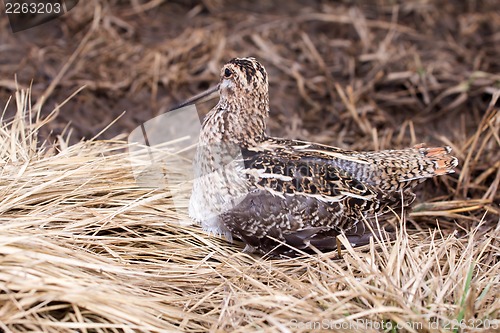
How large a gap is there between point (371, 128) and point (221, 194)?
207 cm

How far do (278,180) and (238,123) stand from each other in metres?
0.42

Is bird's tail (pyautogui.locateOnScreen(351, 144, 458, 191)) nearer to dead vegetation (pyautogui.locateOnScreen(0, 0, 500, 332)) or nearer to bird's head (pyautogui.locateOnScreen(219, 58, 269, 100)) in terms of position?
dead vegetation (pyautogui.locateOnScreen(0, 0, 500, 332))

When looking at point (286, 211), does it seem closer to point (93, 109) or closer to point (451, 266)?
point (451, 266)

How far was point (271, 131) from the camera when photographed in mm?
5188

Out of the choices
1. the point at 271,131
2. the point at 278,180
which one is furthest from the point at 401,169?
the point at 271,131

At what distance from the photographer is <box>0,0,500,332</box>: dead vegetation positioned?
9.74 ft

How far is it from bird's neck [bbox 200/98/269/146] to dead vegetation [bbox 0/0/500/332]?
Result: 0.50 metres

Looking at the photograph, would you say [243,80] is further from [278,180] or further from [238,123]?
[278,180]

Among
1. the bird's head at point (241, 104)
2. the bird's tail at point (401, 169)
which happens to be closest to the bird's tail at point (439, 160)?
the bird's tail at point (401, 169)

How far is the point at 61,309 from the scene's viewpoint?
119 inches

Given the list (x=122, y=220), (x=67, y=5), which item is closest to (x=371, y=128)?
(x=122, y=220)

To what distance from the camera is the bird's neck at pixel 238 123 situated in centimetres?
369

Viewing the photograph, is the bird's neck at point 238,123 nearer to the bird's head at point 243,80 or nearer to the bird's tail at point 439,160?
the bird's head at point 243,80

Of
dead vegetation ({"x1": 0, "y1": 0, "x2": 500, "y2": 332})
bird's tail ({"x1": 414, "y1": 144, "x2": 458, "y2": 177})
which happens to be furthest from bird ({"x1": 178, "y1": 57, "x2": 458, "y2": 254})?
dead vegetation ({"x1": 0, "y1": 0, "x2": 500, "y2": 332})
